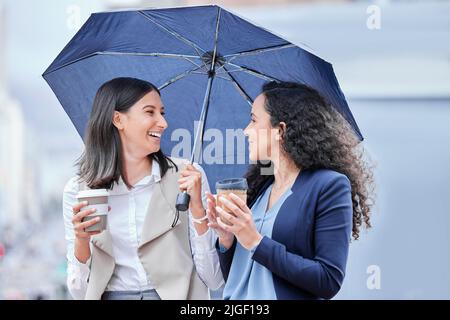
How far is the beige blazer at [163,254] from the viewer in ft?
7.86

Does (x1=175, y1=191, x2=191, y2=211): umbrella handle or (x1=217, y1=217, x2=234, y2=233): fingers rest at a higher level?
Result: (x1=175, y1=191, x2=191, y2=211): umbrella handle

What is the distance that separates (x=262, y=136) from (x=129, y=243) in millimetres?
581

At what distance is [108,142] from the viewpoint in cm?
251

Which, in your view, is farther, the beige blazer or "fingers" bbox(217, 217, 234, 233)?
the beige blazer

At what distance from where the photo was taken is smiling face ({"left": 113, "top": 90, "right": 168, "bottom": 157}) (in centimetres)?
249

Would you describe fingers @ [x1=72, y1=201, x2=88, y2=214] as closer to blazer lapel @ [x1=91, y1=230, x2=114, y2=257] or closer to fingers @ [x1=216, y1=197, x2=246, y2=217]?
blazer lapel @ [x1=91, y1=230, x2=114, y2=257]

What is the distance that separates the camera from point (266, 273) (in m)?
2.26

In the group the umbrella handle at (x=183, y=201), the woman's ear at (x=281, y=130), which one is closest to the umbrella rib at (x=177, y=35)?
the woman's ear at (x=281, y=130)

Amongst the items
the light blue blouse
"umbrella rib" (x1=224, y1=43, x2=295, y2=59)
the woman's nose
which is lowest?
the light blue blouse

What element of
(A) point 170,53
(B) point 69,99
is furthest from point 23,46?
(A) point 170,53

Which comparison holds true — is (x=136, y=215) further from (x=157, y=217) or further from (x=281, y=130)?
(x=281, y=130)

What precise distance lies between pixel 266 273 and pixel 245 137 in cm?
65

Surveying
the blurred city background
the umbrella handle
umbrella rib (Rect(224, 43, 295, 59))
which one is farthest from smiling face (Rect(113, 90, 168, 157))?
the blurred city background

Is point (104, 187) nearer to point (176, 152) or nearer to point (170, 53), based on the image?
point (176, 152)
